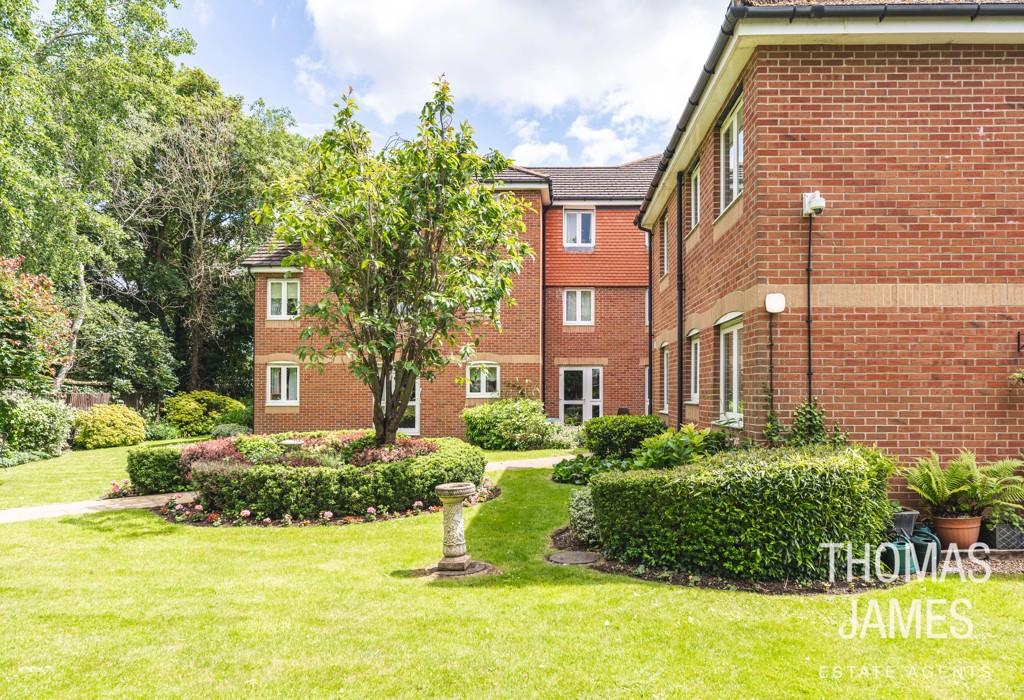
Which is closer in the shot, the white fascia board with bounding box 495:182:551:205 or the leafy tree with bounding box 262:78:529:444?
the leafy tree with bounding box 262:78:529:444

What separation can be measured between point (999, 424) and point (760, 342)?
2673 mm

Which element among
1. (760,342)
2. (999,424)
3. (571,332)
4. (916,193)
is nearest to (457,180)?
(760,342)

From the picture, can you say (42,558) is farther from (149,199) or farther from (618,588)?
(149,199)

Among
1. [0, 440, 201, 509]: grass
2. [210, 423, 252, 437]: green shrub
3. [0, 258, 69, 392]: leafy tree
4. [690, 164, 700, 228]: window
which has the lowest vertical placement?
[0, 440, 201, 509]: grass

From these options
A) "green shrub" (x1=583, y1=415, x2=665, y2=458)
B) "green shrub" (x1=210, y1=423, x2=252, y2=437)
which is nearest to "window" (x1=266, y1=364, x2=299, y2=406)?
"green shrub" (x1=210, y1=423, x2=252, y2=437)

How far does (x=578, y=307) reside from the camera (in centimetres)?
2184

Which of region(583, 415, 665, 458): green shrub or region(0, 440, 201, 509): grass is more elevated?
region(583, 415, 665, 458): green shrub

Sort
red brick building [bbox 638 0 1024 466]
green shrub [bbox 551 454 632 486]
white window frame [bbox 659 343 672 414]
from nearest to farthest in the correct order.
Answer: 1. red brick building [bbox 638 0 1024 466]
2. green shrub [bbox 551 454 632 486]
3. white window frame [bbox 659 343 672 414]

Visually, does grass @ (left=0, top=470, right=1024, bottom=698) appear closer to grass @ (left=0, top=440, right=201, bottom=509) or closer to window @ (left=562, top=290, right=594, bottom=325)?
grass @ (left=0, top=440, right=201, bottom=509)

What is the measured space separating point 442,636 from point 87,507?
29.0 feet

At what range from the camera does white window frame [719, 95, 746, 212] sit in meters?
8.17

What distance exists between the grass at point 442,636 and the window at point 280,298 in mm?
13860

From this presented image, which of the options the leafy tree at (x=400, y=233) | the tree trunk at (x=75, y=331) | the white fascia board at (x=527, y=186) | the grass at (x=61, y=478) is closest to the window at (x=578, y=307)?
the white fascia board at (x=527, y=186)

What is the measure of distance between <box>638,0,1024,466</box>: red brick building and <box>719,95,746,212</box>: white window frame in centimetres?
81
